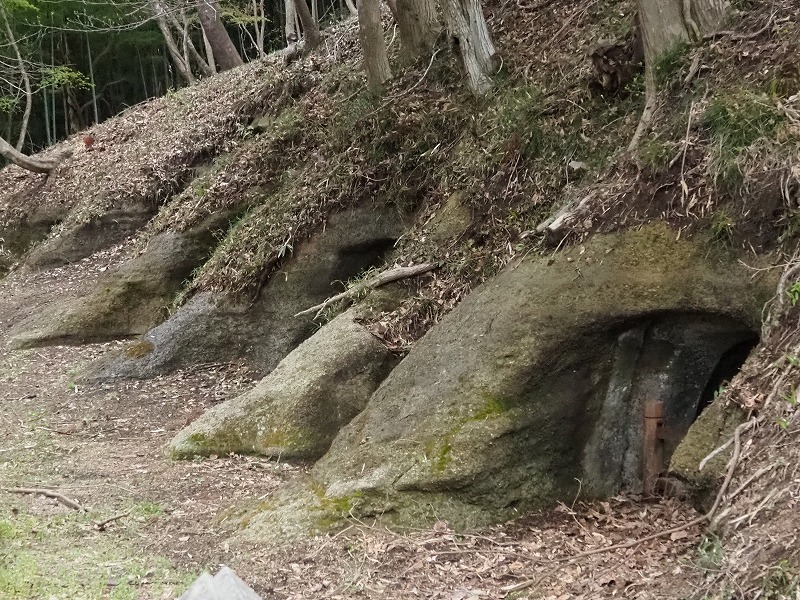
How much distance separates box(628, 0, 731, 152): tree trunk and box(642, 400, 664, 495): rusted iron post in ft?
6.12

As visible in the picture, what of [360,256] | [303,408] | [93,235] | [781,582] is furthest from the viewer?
[93,235]

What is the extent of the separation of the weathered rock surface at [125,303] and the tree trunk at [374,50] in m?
3.37

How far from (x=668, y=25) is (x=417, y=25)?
3.91 metres

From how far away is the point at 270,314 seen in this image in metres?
9.01

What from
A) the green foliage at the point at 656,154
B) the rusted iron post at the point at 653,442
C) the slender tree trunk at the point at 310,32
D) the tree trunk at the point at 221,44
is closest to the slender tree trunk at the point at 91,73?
the tree trunk at the point at 221,44

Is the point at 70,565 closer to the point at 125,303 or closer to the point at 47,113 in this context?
the point at 125,303

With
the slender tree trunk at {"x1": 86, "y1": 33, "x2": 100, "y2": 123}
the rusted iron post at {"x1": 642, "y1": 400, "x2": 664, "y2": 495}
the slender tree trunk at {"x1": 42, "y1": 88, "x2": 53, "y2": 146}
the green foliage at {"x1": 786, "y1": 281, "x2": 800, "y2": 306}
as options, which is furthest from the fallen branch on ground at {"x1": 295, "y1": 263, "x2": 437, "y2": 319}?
the slender tree trunk at {"x1": 42, "y1": 88, "x2": 53, "y2": 146}

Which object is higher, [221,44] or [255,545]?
[221,44]

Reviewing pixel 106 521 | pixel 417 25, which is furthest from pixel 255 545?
pixel 417 25

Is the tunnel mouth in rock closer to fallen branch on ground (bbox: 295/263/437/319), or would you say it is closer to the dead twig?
fallen branch on ground (bbox: 295/263/437/319)

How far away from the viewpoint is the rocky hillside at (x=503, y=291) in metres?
4.39

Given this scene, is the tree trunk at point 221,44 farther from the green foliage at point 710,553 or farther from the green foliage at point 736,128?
the green foliage at point 710,553

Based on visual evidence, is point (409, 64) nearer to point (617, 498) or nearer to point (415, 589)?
point (617, 498)

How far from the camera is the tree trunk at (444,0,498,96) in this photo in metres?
7.83
